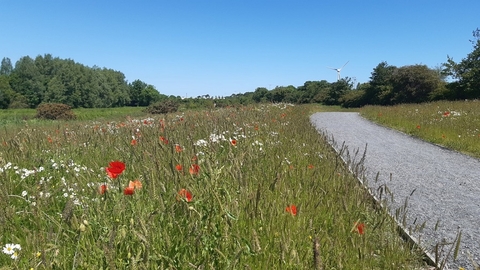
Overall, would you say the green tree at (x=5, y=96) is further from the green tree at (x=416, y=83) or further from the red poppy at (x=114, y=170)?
the red poppy at (x=114, y=170)

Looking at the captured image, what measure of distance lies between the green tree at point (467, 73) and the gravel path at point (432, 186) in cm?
2554

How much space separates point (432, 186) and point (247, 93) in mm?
70137

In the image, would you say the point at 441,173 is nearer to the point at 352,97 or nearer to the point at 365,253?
the point at 365,253

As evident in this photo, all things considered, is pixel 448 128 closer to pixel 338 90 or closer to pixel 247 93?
pixel 338 90

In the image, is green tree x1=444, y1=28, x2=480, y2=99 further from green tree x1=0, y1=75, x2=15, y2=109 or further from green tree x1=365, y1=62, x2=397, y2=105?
green tree x1=0, y1=75, x2=15, y2=109

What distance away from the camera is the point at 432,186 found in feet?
18.6

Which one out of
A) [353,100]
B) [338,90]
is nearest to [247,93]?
[338,90]

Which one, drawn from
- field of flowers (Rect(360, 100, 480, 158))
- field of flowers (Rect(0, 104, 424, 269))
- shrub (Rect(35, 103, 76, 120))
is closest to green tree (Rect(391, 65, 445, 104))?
field of flowers (Rect(360, 100, 480, 158))

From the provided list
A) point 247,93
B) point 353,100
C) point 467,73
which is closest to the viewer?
point 467,73

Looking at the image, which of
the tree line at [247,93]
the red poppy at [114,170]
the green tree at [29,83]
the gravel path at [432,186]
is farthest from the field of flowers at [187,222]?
the green tree at [29,83]

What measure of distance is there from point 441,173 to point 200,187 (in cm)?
623

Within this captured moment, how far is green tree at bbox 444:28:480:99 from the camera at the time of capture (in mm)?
30266

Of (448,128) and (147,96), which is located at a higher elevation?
(147,96)

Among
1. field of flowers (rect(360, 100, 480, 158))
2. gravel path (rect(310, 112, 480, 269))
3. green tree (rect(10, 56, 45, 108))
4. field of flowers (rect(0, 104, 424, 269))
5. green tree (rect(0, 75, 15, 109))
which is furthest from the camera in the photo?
green tree (rect(10, 56, 45, 108))
